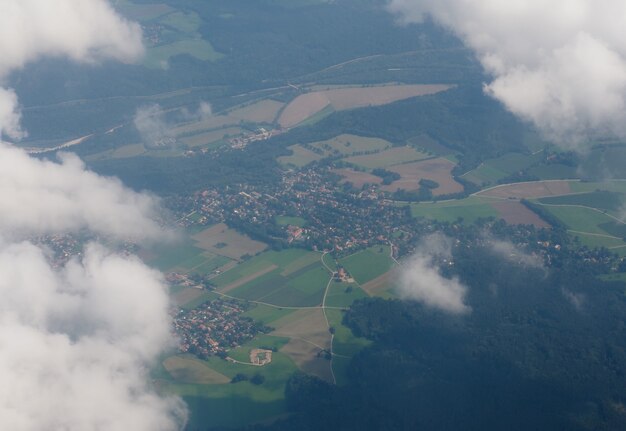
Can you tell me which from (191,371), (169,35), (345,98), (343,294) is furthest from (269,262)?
(169,35)

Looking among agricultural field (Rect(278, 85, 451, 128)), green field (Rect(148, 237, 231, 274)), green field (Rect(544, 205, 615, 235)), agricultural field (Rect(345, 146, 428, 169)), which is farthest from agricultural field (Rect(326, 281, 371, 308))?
agricultural field (Rect(278, 85, 451, 128))

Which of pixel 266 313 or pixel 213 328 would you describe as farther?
pixel 266 313

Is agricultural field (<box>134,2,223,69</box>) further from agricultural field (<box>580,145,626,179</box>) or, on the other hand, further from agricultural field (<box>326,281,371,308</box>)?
agricultural field (<box>326,281,371,308</box>)

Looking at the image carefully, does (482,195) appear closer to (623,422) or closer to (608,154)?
(608,154)

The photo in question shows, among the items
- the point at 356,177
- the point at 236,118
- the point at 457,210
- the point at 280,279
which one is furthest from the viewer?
the point at 236,118

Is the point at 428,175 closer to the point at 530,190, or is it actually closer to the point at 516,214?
the point at 530,190

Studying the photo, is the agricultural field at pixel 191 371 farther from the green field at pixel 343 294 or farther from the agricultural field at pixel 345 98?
the agricultural field at pixel 345 98
